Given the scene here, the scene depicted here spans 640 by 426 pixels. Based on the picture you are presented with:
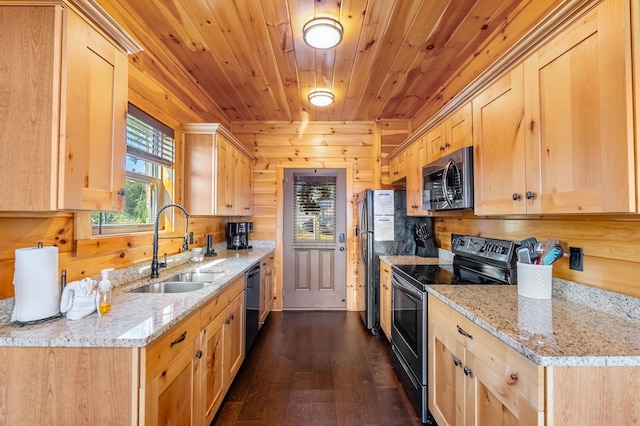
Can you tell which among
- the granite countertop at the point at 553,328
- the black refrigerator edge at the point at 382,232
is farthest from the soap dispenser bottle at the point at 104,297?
the black refrigerator edge at the point at 382,232

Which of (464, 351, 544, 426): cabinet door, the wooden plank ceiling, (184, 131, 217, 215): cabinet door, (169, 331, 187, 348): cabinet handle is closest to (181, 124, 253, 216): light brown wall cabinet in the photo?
(184, 131, 217, 215): cabinet door

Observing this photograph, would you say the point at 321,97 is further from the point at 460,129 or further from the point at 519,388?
the point at 519,388

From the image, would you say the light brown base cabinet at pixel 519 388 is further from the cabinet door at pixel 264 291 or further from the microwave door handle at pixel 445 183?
the cabinet door at pixel 264 291

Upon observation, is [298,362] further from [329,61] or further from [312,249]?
[329,61]

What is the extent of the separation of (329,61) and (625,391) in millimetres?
2736

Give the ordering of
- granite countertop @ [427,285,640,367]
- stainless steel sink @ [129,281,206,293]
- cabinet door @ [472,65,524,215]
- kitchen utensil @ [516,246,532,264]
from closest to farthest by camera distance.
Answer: granite countertop @ [427,285,640,367] → cabinet door @ [472,65,524,215] → kitchen utensil @ [516,246,532,264] → stainless steel sink @ [129,281,206,293]

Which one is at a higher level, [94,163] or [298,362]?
[94,163]

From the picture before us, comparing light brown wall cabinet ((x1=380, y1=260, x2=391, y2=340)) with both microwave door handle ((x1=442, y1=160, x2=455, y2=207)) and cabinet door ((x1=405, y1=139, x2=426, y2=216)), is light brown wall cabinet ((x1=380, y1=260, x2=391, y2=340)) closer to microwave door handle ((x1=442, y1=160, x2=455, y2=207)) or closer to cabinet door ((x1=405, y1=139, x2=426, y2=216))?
cabinet door ((x1=405, y1=139, x2=426, y2=216))

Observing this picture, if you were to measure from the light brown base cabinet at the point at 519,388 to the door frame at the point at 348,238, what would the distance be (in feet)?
8.60

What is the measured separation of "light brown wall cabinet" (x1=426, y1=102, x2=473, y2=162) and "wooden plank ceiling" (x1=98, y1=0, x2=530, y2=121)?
2.08 ft

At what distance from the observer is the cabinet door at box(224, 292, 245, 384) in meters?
2.13

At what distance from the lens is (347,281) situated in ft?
14.0

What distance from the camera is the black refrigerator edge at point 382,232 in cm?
336

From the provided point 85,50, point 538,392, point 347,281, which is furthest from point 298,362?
point 85,50
